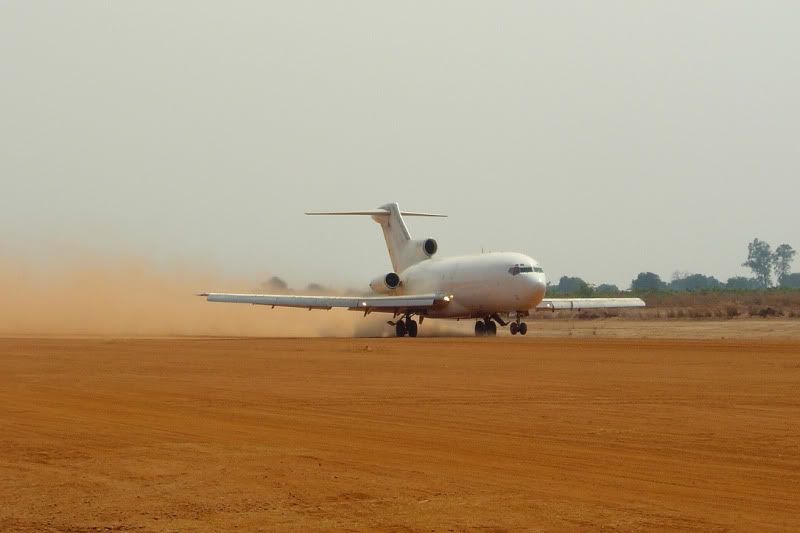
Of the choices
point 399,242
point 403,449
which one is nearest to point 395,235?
point 399,242

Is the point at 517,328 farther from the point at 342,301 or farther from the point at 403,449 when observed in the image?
the point at 403,449

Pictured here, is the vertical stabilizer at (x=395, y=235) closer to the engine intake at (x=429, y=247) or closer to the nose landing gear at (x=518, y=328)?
the engine intake at (x=429, y=247)

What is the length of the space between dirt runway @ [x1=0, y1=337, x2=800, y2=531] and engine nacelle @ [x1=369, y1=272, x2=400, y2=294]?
34475 mm

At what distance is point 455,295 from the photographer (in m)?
54.7

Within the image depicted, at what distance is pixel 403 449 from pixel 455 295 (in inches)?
1658

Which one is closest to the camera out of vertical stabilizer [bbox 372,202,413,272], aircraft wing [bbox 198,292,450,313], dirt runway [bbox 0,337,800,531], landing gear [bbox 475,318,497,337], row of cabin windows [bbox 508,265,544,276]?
dirt runway [bbox 0,337,800,531]

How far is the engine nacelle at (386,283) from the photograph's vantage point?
195ft

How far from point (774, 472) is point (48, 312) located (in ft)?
174

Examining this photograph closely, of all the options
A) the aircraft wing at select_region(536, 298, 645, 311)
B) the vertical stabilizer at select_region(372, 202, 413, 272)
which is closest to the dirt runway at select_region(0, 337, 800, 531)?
the aircraft wing at select_region(536, 298, 645, 311)

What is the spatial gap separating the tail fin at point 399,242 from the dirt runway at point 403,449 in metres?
35.6

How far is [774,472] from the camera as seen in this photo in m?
11.1

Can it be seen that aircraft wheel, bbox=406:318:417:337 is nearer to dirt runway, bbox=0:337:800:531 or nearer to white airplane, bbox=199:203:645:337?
white airplane, bbox=199:203:645:337

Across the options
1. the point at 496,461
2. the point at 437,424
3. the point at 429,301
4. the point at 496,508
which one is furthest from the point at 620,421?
the point at 429,301

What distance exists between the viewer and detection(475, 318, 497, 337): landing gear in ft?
177
